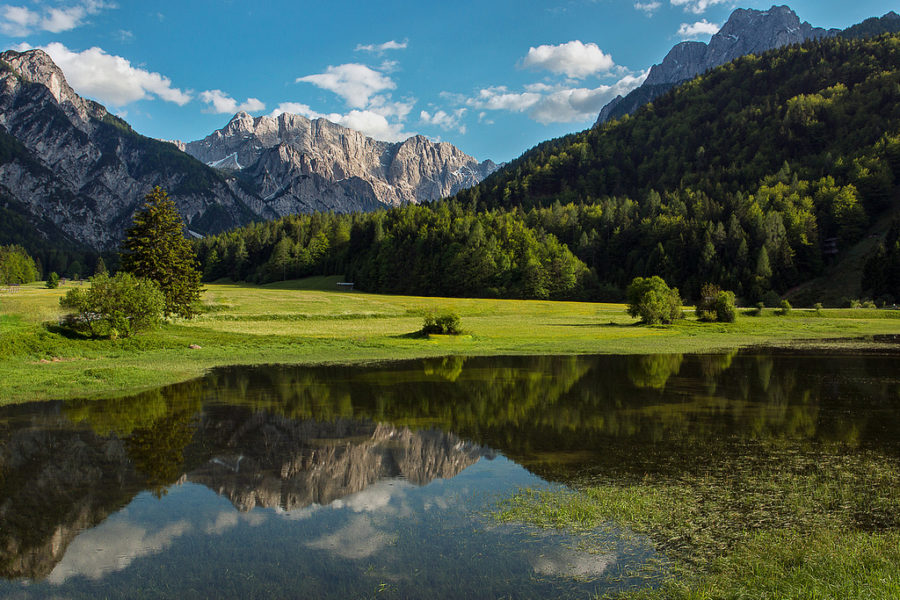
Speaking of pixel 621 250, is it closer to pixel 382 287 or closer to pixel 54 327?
pixel 382 287

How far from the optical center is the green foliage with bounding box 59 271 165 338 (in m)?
39.8

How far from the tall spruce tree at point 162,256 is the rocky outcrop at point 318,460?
44.1 meters

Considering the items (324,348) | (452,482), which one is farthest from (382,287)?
(452,482)

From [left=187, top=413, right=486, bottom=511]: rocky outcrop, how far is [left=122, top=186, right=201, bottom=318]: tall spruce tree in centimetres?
4409

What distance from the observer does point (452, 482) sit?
1380 centimetres

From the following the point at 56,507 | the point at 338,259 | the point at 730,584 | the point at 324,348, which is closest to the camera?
the point at 730,584

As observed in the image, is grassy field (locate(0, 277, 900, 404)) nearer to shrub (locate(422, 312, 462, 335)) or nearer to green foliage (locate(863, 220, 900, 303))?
shrub (locate(422, 312, 462, 335))

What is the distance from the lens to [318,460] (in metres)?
15.4

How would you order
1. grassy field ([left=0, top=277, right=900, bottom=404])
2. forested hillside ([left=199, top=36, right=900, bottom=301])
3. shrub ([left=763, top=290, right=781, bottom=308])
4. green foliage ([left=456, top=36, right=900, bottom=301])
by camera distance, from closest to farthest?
grassy field ([left=0, top=277, right=900, bottom=404]) → shrub ([left=763, top=290, right=781, bottom=308]) → green foliage ([left=456, top=36, right=900, bottom=301]) → forested hillside ([left=199, top=36, right=900, bottom=301])

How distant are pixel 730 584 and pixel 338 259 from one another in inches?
6788

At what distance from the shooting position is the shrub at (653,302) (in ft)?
219

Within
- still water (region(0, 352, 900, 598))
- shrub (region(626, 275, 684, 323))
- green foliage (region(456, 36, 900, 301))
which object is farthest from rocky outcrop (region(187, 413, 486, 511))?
green foliage (region(456, 36, 900, 301))

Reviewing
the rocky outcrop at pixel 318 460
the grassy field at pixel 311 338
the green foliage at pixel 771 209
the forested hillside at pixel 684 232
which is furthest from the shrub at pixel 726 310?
the rocky outcrop at pixel 318 460

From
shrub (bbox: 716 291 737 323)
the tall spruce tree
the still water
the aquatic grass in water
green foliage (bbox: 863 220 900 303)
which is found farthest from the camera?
green foliage (bbox: 863 220 900 303)
